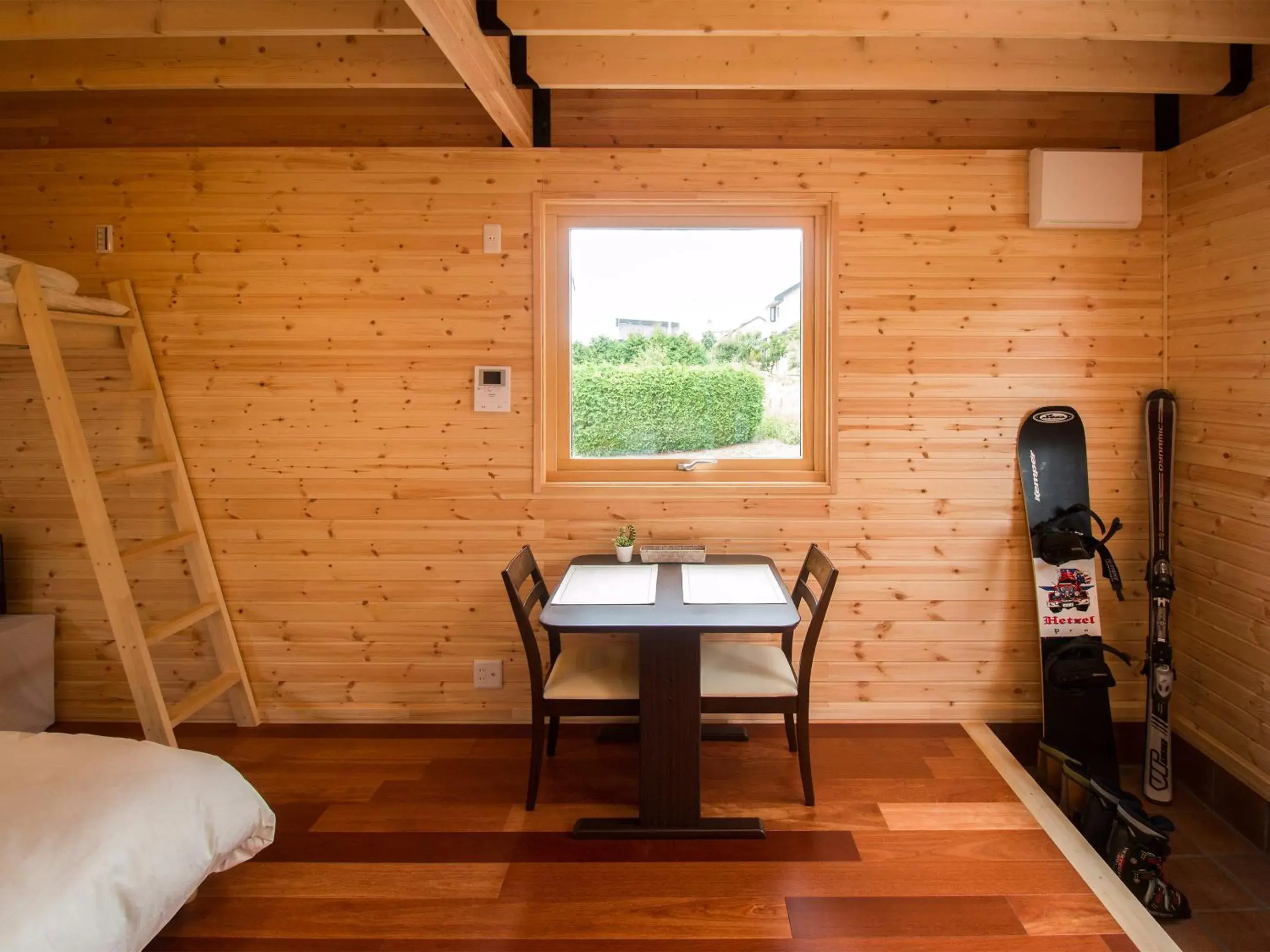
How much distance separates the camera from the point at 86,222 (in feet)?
9.55

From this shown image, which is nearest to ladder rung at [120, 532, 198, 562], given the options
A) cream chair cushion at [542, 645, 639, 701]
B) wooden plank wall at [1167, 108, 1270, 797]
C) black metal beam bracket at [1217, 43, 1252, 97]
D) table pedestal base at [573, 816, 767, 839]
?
cream chair cushion at [542, 645, 639, 701]

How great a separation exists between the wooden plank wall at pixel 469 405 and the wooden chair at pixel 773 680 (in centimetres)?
53

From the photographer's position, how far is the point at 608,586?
2529mm

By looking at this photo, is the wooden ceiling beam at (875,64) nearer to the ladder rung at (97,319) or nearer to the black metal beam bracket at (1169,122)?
the black metal beam bracket at (1169,122)

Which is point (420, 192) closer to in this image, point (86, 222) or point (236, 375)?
point (236, 375)

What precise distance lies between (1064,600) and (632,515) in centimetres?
168

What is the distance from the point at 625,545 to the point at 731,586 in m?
0.48

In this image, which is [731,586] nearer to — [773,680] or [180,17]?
[773,680]

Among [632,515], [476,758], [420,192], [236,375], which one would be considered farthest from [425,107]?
[476,758]

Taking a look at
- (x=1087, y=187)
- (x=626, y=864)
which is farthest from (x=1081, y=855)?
(x=1087, y=187)

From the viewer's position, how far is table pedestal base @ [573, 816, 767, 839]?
7.45 ft

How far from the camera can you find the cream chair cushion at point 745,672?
2357 millimetres

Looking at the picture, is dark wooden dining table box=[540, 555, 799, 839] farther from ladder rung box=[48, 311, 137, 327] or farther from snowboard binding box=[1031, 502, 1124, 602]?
ladder rung box=[48, 311, 137, 327]

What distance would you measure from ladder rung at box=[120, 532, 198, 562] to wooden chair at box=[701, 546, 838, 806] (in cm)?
191
